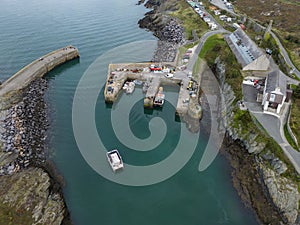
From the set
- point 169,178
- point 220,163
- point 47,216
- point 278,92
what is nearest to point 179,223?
point 169,178

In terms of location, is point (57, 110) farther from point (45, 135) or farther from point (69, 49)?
point (69, 49)

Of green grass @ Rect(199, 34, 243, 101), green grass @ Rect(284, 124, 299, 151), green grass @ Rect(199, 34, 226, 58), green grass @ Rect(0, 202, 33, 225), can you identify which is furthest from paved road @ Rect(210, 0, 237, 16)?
green grass @ Rect(0, 202, 33, 225)

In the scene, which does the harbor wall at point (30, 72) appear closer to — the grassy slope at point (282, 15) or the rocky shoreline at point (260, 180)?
the rocky shoreline at point (260, 180)

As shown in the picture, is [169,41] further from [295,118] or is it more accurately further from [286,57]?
[295,118]

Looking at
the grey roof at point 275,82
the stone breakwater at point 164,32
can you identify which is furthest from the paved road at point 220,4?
the grey roof at point 275,82

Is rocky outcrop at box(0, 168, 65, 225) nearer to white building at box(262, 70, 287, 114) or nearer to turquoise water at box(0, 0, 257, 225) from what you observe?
turquoise water at box(0, 0, 257, 225)
